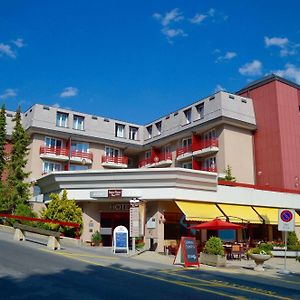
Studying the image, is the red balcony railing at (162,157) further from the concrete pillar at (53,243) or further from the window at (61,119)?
the concrete pillar at (53,243)

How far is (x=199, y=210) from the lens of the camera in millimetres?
30078

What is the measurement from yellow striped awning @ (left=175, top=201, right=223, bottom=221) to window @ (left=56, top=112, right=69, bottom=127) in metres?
22.1

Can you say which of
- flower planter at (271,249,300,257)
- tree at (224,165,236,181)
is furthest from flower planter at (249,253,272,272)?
tree at (224,165,236,181)

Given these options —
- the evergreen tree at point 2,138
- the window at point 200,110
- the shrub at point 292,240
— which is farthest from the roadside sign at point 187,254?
the evergreen tree at point 2,138

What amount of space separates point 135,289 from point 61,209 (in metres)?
19.1

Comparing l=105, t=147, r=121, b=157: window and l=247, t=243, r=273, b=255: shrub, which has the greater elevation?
l=105, t=147, r=121, b=157: window

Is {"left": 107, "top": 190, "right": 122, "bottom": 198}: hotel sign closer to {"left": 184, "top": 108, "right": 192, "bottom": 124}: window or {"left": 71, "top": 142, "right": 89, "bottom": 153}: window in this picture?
{"left": 184, "top": 108, "right": 192, "bottom": 124}: window

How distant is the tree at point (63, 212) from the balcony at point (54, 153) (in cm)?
1495

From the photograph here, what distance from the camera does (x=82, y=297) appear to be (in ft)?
33.4

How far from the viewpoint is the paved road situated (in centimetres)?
1084

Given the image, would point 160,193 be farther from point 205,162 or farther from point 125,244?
point 205,162

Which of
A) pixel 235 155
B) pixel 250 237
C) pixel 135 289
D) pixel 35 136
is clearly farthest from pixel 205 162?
pixel 135 289

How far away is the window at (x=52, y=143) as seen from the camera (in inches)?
1813

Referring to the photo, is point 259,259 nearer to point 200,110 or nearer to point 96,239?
point 96,239
